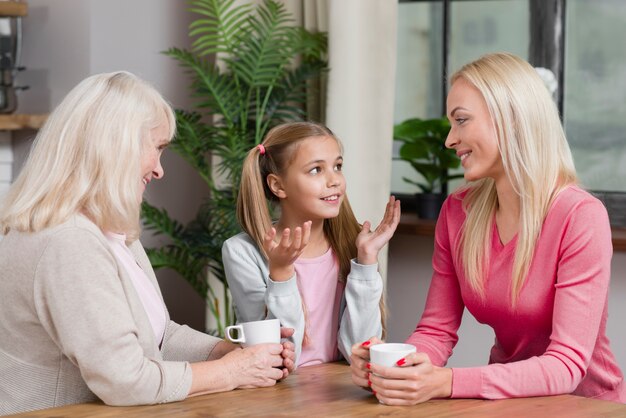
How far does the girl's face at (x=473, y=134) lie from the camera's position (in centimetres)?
203

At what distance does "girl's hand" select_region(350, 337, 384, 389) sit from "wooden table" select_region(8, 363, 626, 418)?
0.08ft

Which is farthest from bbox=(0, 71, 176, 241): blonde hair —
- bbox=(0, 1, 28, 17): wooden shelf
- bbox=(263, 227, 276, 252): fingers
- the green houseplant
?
bbox=(0, 1, 28, 17): wooden shelf

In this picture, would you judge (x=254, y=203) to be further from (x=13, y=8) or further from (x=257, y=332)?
(x=13, y=8)

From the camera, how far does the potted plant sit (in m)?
3.54

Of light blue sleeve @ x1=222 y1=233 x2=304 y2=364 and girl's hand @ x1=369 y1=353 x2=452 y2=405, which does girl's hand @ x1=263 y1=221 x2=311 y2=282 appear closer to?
light blue sleeve @ x1=222 y1=233 x2=304 y2=364

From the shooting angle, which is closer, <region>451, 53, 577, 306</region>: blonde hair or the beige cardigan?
the beige cardigan

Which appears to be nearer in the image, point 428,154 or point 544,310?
point 544,310

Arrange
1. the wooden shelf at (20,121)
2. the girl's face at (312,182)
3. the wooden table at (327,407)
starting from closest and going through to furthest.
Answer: the wooden table at (327,407) < the girl's face at (312,182) < the wooden shelf at (20,121)

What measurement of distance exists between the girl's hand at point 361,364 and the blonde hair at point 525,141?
0.34 metres

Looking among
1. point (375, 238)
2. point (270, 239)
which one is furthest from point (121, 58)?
point (270, 239)

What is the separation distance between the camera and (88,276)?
172cm

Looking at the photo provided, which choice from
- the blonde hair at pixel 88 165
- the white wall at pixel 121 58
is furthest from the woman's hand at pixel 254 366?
the white wall at pixel 121 58

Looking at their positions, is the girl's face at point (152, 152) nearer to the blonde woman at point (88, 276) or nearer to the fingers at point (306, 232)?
the blonde woman at point (88, 276)

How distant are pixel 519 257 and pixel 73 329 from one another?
2.85 ft
